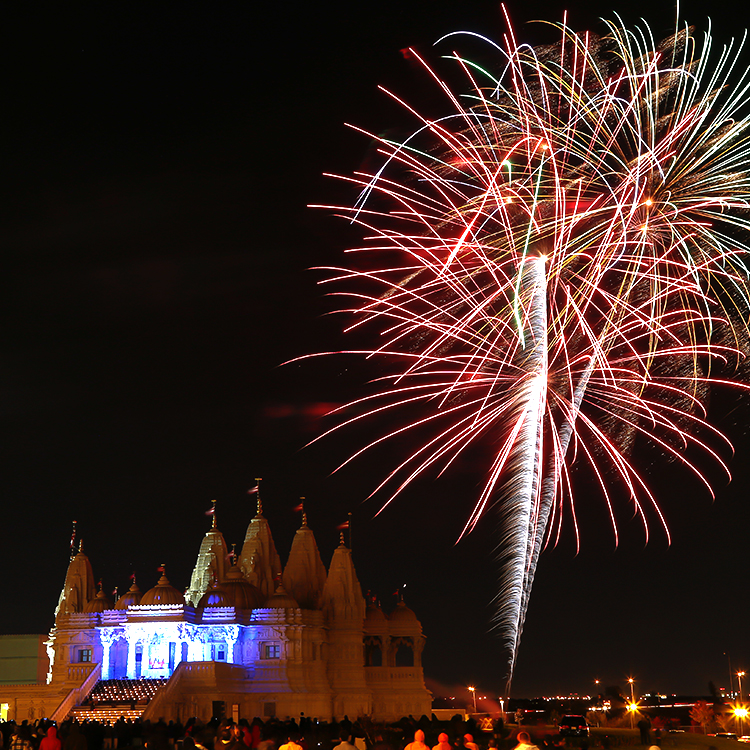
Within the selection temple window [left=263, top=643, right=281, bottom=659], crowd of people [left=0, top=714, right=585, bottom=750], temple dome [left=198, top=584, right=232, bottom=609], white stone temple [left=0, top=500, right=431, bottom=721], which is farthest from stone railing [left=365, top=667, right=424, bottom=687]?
crowd of people [left=0, top=714, right=585, bottom=750]

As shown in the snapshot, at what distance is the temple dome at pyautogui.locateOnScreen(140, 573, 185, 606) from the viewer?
57281 millimetres

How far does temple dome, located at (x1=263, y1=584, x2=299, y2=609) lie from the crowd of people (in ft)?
56.6

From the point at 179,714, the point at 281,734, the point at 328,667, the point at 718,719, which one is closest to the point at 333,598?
the point at 328,667

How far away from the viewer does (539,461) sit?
2397 cm

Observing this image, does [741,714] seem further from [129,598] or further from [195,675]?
[129,598]


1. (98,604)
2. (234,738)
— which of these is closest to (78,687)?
(98,604)

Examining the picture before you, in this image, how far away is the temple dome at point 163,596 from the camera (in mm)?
57281

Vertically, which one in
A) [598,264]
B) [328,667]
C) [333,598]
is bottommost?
[328,667]

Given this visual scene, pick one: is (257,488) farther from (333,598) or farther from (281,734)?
(281,734)

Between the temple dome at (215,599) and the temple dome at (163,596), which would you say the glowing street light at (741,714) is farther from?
the temple dome at (163,596)

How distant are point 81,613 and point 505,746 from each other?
3595 centimetres

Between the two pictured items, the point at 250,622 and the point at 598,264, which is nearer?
the point at 598,264

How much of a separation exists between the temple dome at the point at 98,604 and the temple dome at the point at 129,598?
567 millimetres

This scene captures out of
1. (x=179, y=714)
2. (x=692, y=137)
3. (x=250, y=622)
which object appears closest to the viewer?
(x=692, y=137)
